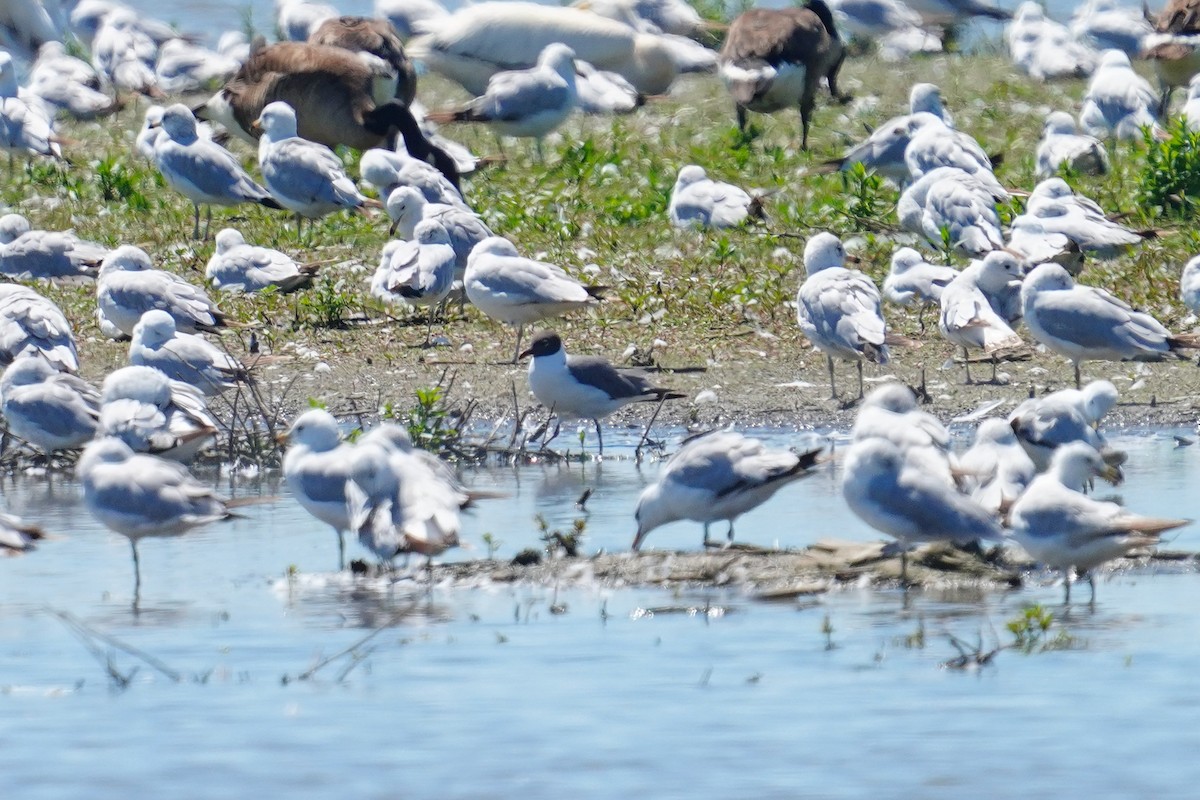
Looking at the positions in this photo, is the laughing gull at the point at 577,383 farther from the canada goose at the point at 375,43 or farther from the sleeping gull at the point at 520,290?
the canada goose at the point at 375,43

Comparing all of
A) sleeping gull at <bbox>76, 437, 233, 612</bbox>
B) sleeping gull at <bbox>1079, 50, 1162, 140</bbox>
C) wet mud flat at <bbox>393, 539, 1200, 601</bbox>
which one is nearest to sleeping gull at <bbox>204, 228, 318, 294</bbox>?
sleeping gull at <bbox>76, 437, 233, 612</bbox>

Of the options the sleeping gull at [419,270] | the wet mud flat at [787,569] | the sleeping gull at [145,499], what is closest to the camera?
the wet mud flat at [787,569]

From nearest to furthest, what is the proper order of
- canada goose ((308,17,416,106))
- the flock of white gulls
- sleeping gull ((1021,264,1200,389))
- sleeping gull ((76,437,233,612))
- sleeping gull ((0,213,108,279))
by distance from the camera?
the flock of white gulls → sleeping gull ((76,437,233,612)) → sleeping gull ((1021,264,1200,389)) → sleeping gull ((0,213,108,279)) → canada goose ((308,17,416,106))

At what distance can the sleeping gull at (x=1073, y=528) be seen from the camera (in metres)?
7.54

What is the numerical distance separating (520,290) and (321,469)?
4.09 m

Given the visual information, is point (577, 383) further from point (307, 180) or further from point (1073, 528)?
point (307, 180)

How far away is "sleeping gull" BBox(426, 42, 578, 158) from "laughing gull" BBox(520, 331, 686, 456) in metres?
7.21

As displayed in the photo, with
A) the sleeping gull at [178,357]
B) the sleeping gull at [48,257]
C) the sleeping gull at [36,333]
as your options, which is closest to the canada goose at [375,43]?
the sleeping gull at [48,257]

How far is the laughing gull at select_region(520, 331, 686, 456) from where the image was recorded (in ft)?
36.1

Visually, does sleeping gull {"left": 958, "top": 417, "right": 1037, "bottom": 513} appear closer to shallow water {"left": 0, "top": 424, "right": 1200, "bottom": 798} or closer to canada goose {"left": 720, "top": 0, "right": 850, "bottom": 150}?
shallow water {"left": 0, "top": 424, "right": 1200, "bottom": 798}

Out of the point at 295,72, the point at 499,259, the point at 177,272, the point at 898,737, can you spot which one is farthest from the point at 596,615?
the point at 295,72

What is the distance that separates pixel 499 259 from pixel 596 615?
202 inches

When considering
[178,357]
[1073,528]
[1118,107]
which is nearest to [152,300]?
[178,357]

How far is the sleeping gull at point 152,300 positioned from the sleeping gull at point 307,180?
264cm
